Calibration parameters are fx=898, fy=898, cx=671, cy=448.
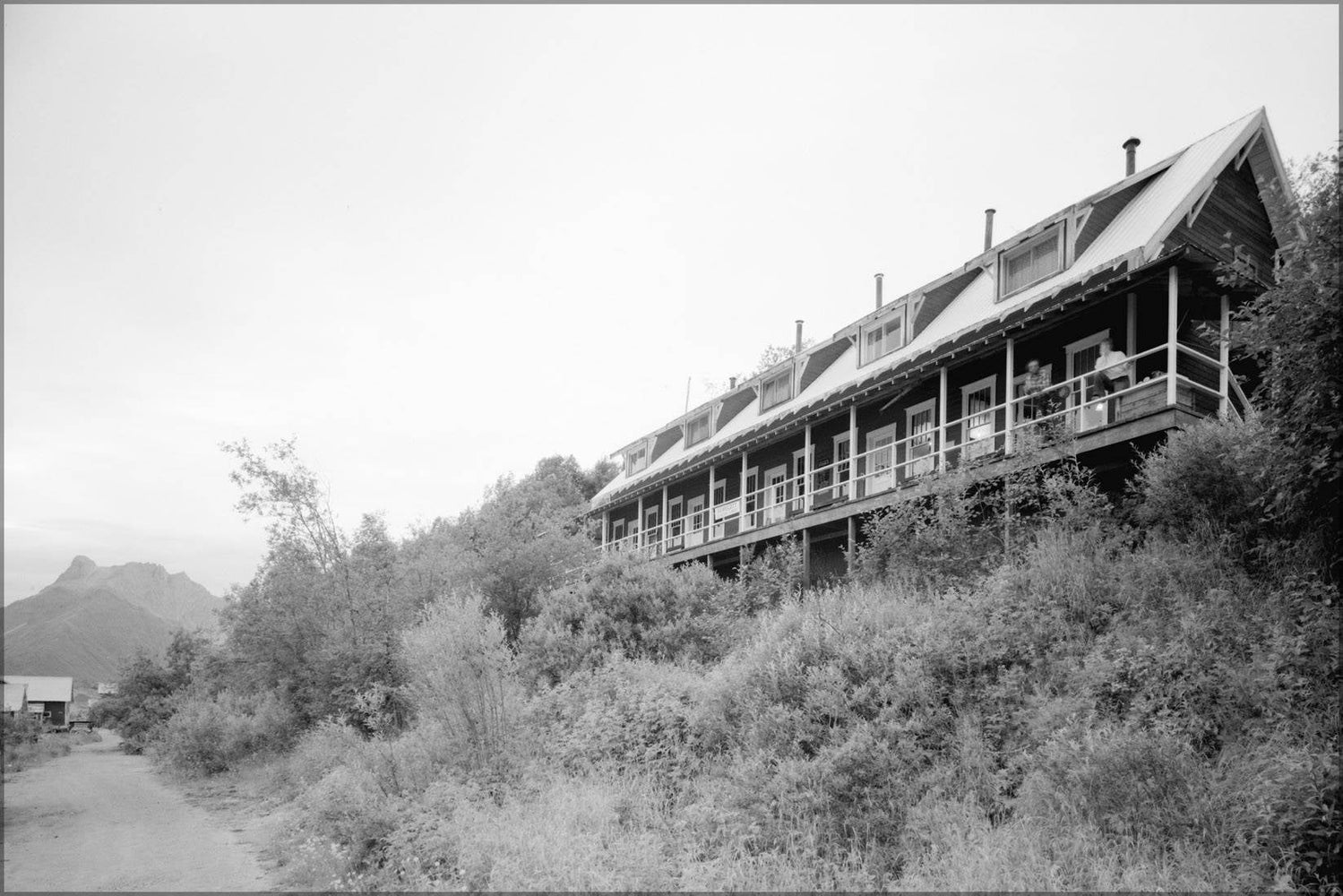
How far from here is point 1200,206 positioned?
17203 mm

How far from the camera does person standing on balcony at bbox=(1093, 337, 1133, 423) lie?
1573 cm

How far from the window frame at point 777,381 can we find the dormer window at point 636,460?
959 centimetres

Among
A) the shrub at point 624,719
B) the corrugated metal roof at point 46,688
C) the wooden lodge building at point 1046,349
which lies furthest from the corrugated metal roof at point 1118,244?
the corrugated metal roof at point 46,688

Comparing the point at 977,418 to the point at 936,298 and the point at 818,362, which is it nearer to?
the point at 936,298

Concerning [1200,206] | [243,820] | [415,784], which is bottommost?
[243,820]

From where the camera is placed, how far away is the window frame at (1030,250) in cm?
1866

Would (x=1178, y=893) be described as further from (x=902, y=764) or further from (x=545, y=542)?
(x=545, y=542)

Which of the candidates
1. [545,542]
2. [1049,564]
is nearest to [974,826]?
[1049,564]

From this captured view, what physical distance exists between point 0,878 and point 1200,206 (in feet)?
74.2

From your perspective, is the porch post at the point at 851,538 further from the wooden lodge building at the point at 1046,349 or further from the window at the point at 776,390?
the window at the point at 776,390

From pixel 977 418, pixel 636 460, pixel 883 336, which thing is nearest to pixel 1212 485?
pixel 977 418

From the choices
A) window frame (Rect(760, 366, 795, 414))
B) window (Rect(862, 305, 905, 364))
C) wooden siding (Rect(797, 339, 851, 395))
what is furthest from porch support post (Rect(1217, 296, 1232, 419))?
window frame (Rect(760, 366, 795, 414))

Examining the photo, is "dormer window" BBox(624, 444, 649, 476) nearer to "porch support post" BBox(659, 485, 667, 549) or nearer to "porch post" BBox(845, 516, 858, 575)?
"porch support post" BBox(659, 485, 667, 549)

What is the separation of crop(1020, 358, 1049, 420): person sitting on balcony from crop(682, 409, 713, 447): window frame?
1498 centimetres
